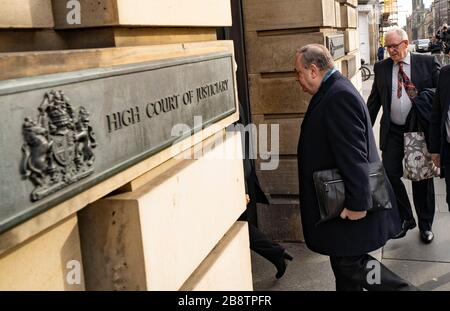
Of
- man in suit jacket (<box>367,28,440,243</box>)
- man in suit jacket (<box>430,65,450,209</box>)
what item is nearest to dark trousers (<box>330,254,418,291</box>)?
man in suit jacket (<box>430,65,450,209</box>)

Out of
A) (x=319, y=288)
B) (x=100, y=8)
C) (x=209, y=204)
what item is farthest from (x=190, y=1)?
(x=319, y=288)

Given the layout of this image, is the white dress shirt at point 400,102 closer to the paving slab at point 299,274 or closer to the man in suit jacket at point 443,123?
the man in suit jacket at point 443,123

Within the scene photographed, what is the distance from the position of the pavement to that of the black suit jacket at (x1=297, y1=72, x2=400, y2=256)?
4.06 ft

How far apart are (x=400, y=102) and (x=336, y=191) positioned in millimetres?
2303

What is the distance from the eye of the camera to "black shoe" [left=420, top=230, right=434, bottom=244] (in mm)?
5270

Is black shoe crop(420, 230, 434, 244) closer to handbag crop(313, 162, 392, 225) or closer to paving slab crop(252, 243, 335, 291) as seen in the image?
paving slab crop(252, 243, 335, 291)

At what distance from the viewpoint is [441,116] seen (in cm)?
→ 459

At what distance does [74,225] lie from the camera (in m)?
1.73

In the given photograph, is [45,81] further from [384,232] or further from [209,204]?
[384,232]
